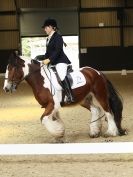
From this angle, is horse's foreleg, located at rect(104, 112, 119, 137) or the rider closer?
the rider

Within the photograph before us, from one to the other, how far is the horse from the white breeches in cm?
9

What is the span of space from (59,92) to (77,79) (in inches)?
16.0

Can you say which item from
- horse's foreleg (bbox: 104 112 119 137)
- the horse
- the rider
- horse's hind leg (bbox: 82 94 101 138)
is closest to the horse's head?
the horse

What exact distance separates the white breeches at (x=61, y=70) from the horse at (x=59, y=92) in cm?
9

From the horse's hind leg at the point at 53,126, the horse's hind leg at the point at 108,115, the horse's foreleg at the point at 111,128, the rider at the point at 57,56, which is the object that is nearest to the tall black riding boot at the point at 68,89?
the rider at the point at 57,56

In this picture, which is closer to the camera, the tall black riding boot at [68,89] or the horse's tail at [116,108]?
the tall black riding boot at [68,89]

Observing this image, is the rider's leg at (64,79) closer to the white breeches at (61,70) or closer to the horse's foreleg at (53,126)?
the white breeches at (61,70)

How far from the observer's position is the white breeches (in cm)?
777

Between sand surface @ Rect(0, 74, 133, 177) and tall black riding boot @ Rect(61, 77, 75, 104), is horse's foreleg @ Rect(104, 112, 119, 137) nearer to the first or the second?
sand surface @ Rect(0, 74, 133, 177)

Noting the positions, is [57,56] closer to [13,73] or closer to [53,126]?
[13,73]

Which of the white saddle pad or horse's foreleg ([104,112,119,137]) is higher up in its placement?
the white saddle pad

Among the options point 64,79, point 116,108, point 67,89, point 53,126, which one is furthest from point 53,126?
point 116,108

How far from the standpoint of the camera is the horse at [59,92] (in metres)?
7.57

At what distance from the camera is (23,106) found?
13.2 metres
